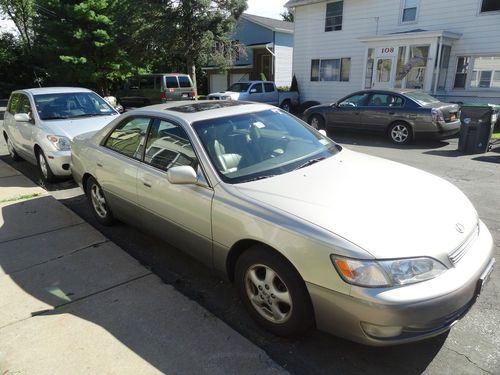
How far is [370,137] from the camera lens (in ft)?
40.1

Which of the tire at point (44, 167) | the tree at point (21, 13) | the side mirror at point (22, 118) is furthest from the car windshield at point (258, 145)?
the tree at point (21, 13)

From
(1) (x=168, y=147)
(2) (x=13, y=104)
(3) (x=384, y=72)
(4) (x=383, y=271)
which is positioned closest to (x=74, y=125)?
(2) (x=13, y=104)

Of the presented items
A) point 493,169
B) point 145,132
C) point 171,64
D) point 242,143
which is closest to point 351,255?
point 242,143

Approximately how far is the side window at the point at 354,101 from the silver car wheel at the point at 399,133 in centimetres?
132

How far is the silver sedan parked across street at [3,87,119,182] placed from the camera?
654 cm

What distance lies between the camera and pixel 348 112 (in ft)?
39.0

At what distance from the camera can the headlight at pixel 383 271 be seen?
224 centimetres

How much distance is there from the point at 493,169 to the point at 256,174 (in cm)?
674

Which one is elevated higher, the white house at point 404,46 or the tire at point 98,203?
the white house at point 404,46

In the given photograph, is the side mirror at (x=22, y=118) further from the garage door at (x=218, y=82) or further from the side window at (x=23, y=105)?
the garage door at (x=218, y=82)

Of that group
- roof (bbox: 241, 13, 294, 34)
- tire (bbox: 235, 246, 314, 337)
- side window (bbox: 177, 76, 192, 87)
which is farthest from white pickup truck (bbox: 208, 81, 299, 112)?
tire (bbox: 235, 246, 314, 337)

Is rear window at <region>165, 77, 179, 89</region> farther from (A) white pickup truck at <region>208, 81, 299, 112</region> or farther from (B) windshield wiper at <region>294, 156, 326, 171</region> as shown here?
(B) windshield wiper at <region>294, 156, 326, 171</region>

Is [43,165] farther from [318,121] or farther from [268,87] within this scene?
[268,87]

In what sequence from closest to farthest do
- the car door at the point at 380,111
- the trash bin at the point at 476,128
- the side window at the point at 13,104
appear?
the side window at the point at 13,104
the trash bin at the point at 476,128
the car door at the point at 380,111
